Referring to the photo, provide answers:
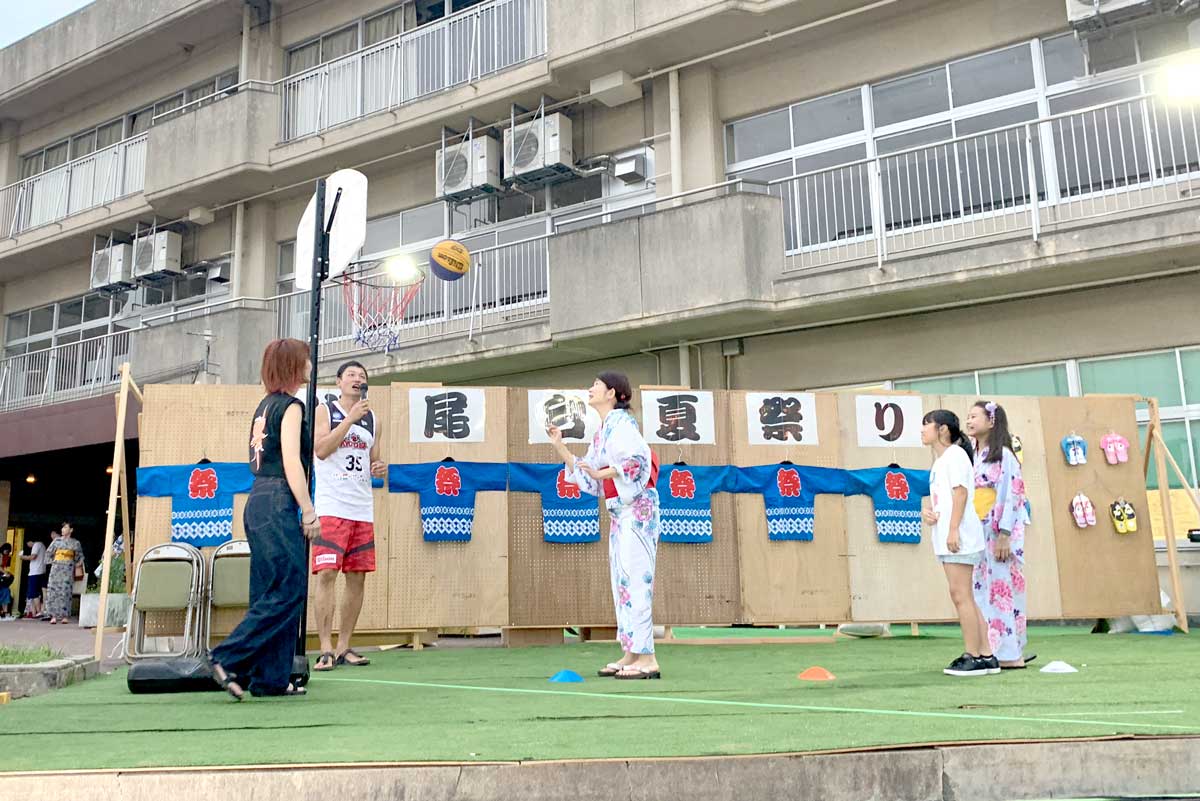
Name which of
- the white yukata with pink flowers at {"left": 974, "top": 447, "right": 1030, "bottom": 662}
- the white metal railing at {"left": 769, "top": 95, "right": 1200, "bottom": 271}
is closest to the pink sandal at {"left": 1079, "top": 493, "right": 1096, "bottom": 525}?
the white metal railing at {"left": 769, "top": 95, "right": 1200, "bottom": 271}

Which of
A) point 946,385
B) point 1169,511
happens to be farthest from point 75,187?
point 1169,511

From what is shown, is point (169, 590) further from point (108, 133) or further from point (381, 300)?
point (108, 133)

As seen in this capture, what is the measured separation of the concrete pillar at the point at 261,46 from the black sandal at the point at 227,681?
17.7 metres

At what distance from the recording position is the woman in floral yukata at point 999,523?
6797mm

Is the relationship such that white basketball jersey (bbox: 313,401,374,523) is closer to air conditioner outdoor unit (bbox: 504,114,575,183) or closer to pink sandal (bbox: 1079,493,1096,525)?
pink sandal (bbox: 1079,493,1096,525)

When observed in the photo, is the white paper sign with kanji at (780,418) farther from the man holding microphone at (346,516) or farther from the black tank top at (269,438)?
the black tank top at (269,438)

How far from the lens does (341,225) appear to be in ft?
22.7

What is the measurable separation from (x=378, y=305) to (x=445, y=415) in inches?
336

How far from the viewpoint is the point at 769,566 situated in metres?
9.69

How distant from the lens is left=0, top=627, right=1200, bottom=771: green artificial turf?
3570 mm

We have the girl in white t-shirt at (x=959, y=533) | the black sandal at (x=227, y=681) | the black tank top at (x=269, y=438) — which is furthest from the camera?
the girl in white t-shirt at (x=959, y=533)

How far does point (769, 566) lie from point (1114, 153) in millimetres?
7154

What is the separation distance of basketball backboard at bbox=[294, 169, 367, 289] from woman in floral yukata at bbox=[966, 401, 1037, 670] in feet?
14.3

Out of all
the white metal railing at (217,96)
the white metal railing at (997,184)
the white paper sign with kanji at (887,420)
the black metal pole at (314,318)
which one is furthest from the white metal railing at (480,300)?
the black metal pole at (314,318)
